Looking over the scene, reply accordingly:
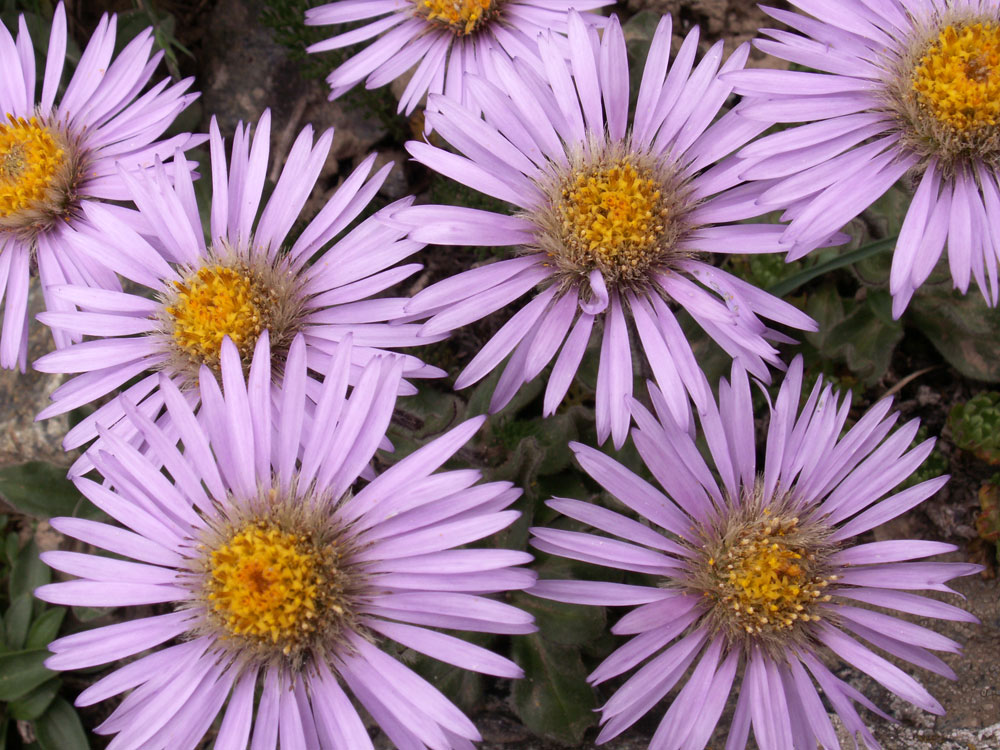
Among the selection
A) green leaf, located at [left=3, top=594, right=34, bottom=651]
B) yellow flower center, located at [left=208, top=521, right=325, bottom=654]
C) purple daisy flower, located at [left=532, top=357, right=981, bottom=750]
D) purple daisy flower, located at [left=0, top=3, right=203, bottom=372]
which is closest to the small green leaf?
green leaf, located at [left=3, top=594, right=34, bottom=651]

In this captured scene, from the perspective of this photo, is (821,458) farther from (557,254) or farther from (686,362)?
(557,254)

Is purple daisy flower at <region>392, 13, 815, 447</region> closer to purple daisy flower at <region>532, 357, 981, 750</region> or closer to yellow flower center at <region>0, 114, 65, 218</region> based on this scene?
purple daisy flower at <region>532, 357, 981, 750</region>

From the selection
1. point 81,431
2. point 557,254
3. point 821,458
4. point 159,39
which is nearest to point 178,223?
point 81,431

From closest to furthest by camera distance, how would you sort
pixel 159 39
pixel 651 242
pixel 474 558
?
pixel 474 558, pixel 651 242, pixel 159 39

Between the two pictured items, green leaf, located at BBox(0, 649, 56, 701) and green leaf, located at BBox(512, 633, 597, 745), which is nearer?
green leaf, located at BBox(512, 633, 597, 745)

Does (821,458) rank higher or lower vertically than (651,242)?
lower

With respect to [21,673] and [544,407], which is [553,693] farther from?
[21,673]
